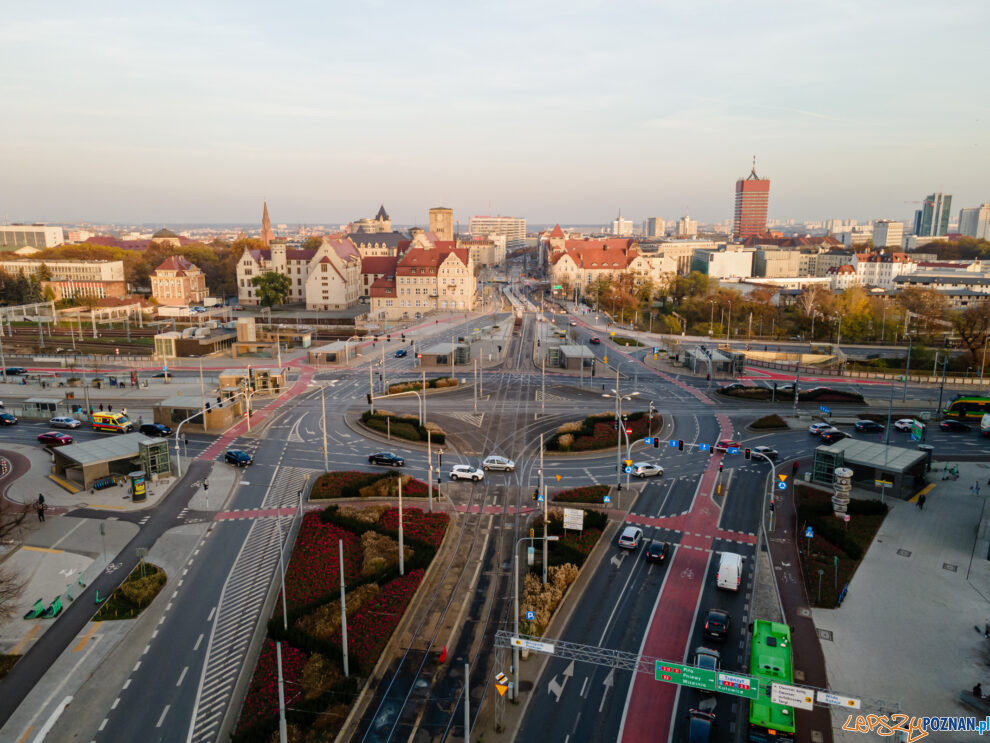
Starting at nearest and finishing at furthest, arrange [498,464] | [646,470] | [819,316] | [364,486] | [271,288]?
1. [364,486]
2. [646,470]
3. [498,464]
4. [819,316]
5. [271,288]

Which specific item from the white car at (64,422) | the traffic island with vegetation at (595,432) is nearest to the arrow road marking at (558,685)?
the traffic island with vegetation at (595,432)

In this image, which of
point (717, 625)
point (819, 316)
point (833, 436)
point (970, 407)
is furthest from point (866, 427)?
point (819, 316)

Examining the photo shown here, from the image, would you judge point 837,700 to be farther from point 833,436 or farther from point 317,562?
point 833,436

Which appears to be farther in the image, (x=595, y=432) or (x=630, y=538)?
(x=595, y=432)

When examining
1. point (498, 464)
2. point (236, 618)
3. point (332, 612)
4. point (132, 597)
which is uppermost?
point (498, 464)

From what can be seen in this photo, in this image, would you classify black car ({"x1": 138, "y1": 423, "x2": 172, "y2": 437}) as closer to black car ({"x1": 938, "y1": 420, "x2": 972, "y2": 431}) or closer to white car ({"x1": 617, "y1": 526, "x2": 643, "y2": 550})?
white car ({"x1": 617, "y1": 526, "x2": 643, "y2": 550})

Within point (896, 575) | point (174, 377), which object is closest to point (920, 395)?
point (896, 575)
